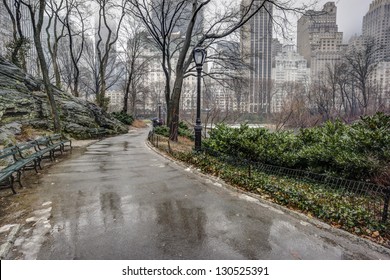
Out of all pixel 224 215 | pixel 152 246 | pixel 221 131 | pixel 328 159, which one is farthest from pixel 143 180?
pixel 328 159

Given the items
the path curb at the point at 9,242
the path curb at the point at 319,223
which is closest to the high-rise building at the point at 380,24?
the path curb at the point at 319,223

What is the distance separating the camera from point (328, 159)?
6910mm

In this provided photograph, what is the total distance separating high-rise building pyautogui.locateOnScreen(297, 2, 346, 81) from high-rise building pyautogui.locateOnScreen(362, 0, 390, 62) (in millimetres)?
5267

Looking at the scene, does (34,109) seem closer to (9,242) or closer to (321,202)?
(9,242)

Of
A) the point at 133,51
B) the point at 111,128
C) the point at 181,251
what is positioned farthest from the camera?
the point at 133,51

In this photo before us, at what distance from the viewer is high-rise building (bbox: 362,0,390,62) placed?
35750 millimetres

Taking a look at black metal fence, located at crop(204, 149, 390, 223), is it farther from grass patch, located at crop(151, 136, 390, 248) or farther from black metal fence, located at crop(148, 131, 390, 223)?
grass patch, located at crop(151, 136, 390, 248)

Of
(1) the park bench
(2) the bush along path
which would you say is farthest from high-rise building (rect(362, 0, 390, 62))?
(1) the park bench

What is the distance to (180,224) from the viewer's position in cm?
392

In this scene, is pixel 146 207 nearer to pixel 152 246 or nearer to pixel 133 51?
pixel 152 246

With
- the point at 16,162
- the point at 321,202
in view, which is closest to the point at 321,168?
the point at 321,202

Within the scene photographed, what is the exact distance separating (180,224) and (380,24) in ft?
170

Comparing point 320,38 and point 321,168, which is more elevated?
point 320,38

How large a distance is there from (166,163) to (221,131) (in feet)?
8.22
